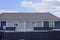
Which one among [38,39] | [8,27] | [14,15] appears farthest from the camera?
[14,15]

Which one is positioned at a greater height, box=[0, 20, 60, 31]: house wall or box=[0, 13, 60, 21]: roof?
box=[0, 13, 60, 21]: roof

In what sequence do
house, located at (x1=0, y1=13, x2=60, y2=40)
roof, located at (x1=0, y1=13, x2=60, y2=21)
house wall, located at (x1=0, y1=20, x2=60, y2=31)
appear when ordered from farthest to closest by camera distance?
roof, located at (x1=0, y1=13, x2=60, y2=21)
house wall, located at (x1=0, y1=20, x2=60, y2=31)
house, located at (x1=0, y1=13, x2=60, y2=40)

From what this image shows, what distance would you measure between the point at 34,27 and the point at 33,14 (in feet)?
18.9

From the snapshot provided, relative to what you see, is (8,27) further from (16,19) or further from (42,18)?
(42,18)

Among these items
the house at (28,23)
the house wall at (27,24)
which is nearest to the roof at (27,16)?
the house at (28,23)

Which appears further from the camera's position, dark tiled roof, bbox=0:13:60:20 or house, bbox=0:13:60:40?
dark tiled roof, bbox=0:13:60:20

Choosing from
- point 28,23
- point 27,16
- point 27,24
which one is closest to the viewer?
point 27,24

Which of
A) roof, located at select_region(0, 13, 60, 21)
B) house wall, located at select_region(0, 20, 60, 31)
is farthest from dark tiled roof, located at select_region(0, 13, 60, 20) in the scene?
house wall, located at select_region(0, 20, 60, 31)

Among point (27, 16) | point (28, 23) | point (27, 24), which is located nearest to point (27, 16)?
point (27, 16)

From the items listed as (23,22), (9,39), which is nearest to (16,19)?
(23,22)

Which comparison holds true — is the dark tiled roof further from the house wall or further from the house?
the house wall

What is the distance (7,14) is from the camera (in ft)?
159

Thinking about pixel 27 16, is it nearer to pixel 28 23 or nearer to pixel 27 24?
pixel 28 23

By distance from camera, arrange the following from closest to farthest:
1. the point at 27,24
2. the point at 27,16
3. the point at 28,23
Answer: the point at 27,24 → the point at 28,23 → the point at 27,16
